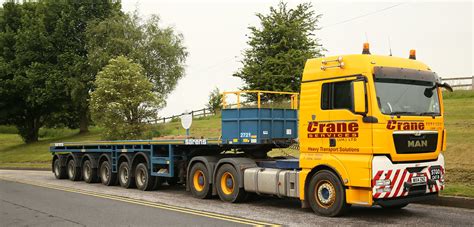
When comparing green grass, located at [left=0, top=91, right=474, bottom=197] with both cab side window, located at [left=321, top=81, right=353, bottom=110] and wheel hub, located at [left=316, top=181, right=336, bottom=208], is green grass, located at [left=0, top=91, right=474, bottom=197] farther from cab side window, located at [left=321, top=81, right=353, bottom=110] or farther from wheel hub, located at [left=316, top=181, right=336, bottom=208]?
cab side window, located at [left=321, top=81, right=353, bottom=110]

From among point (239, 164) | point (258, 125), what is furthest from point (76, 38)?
point (258, 125)

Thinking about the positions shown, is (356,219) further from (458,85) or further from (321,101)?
(458,85)

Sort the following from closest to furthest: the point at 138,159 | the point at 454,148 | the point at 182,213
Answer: the point at 182,213
the point at 454,148
the point at 138,159

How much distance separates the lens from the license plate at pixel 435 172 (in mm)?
9680

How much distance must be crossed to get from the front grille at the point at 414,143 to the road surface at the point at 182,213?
51.1 inches

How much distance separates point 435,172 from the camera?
9.73 meters

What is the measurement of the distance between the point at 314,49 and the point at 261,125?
25.0 m

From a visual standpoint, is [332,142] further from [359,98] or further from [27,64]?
[27,64]

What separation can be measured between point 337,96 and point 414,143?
1.69m

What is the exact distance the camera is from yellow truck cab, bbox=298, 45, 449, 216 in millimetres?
9039

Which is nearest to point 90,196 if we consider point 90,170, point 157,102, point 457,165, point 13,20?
point 90,170

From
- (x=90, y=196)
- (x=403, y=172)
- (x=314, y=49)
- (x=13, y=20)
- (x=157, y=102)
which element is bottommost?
(x=90, y=196)

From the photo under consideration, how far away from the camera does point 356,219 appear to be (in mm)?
9352

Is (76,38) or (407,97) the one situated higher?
(76,38)
